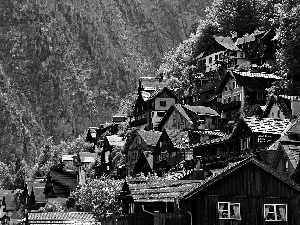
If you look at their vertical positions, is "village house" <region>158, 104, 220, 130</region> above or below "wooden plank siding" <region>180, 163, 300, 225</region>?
above

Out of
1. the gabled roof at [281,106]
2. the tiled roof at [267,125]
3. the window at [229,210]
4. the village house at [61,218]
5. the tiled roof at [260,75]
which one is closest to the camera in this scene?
the window at [229,210]

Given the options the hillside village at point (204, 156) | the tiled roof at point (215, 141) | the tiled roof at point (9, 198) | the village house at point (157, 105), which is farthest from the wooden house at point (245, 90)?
the tiled roof at point (9, 198)

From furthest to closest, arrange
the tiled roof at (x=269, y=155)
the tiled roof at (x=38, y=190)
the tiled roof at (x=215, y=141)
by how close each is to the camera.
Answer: the tiled roof at (x=38, y=190)
the tiled roof at (x=215, y=141)
the tiled roof at (x=269, y=155)

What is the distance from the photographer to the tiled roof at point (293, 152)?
64.6 metres

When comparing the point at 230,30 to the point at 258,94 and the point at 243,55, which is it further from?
the point at 258,94

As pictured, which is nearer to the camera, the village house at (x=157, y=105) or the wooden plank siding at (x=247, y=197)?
the wooden plank siding at (x=247, y=197)

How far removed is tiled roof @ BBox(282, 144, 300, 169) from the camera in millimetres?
64625

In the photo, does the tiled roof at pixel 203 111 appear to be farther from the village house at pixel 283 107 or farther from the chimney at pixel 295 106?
the chimney at pixel 295 106

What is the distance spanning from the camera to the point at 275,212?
4594 centimetres

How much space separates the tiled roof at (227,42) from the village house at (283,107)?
3755 cm

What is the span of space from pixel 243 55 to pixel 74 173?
31.3 metres

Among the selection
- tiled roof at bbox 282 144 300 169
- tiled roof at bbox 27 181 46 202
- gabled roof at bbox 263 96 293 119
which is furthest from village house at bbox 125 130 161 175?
tiled roof at bbox 282 144 300 169

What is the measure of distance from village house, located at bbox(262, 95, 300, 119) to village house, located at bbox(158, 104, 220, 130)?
53.3 feet

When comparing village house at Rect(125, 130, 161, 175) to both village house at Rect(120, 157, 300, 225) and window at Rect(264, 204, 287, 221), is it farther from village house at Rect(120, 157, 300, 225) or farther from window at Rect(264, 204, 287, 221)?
village house at Rect(120, 157, 300, 225)
